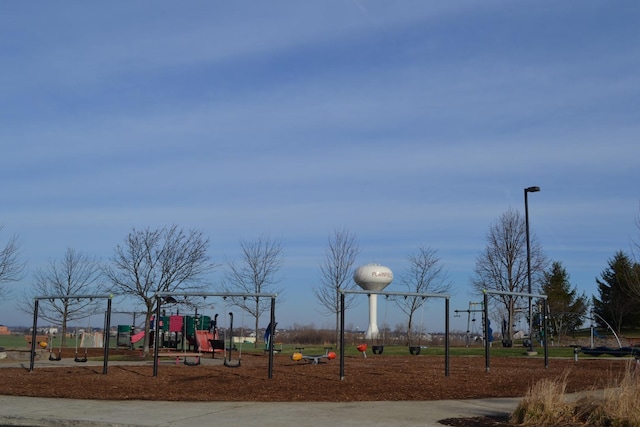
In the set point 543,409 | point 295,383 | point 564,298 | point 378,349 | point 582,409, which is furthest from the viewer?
point 564,298

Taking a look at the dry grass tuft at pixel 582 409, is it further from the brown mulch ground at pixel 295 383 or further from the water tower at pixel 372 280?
the water tower at pixel 372 280

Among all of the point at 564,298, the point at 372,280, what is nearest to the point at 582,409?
the point at 372,280

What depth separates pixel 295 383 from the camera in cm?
1677

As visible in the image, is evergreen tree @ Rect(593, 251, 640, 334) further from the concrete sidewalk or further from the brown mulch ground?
the concrete sidewalk

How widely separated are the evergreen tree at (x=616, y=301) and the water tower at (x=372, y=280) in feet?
69.1

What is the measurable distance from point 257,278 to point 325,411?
30.6 metres

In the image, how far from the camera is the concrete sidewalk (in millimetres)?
11117

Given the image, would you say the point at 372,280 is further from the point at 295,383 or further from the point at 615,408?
the point at 615,408

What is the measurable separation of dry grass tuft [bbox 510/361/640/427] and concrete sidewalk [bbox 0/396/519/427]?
1.37 metres

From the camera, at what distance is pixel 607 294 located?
2571 inches

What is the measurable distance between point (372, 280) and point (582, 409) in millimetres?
39184

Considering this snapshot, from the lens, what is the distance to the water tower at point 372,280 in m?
49.4

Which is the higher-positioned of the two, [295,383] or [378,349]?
[378,349]

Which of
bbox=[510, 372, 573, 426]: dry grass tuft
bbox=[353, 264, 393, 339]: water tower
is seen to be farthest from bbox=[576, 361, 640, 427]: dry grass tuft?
bbox=[353, 264, 393, 339]: water tower
